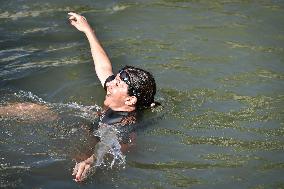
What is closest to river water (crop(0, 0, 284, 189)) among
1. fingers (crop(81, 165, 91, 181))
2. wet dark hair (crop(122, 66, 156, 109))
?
fingers (crop(81, 165, 91, 181))

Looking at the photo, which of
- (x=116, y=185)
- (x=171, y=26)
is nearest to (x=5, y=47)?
(x=171, y=26)

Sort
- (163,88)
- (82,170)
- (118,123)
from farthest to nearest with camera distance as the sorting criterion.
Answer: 1. (163,88)
2. (118,123)
3. (82,170)

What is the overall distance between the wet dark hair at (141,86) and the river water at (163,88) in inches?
12.5

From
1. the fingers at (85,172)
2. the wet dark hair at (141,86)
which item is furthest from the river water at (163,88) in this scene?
the wet dark hair at (141,86)

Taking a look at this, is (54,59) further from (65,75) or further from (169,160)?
(169,160)

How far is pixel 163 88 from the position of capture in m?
8.95

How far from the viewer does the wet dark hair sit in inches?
304

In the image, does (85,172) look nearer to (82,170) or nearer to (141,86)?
(82,170)

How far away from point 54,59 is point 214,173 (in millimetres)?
3984

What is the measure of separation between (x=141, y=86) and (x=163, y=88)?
127 cm

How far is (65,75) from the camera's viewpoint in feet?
30.6

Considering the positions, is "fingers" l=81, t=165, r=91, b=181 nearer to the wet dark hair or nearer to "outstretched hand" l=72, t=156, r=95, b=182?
"outstretched hand" l=72, t=156, r=95, b=182

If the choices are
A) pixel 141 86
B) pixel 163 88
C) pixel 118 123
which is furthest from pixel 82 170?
pixel 163 88

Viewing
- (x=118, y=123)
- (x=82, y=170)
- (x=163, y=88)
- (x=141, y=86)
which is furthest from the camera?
(x=163, y=88)
